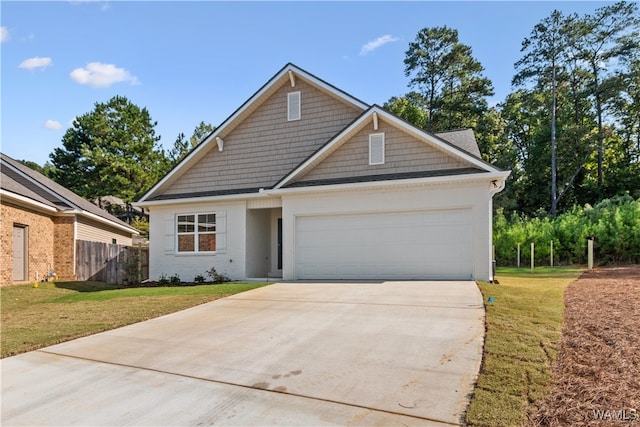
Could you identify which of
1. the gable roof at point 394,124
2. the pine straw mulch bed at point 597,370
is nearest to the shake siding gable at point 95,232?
the gable roof at point 394,124

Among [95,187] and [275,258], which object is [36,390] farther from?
[95,187]

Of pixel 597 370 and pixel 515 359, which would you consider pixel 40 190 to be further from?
pixel 597 370

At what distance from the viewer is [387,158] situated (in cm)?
1188

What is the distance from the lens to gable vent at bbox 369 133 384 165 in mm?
11977

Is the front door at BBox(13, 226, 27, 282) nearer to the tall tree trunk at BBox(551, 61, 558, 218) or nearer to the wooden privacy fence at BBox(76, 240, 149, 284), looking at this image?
the wooden privacy fence at BBox(76, 240, 149, 284)

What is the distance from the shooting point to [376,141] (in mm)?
12078

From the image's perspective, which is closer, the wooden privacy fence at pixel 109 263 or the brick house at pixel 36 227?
the brick house at pixel 36 227

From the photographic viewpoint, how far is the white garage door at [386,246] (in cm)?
1076

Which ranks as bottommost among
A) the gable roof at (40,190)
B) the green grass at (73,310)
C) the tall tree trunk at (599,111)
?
the green grass at (73,310)

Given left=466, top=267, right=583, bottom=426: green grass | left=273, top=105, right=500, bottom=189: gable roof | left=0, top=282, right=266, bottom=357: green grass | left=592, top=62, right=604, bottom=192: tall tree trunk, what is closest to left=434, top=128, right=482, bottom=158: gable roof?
left=273, top=105, right=500, bottom=189: gable roof

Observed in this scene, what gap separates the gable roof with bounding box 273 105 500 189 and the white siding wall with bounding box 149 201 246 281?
234cm

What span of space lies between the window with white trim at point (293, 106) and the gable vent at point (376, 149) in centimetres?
362

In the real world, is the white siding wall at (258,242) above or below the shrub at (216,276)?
above

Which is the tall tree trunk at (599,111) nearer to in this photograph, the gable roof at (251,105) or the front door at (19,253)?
the gable roof at (251,105)
